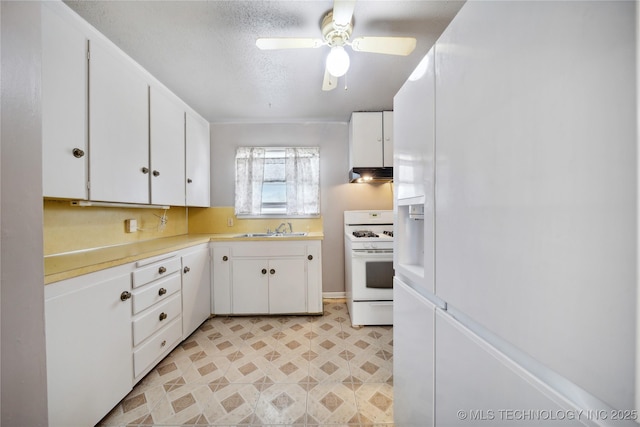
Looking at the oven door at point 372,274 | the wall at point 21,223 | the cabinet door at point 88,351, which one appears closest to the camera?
the wall at point 21,223

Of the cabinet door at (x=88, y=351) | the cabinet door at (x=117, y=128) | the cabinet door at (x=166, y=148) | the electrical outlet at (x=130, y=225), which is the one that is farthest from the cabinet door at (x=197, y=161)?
the cabinet door at (x=88, y=351)

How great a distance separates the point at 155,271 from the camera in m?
1.58

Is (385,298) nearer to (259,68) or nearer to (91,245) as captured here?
(259,68)

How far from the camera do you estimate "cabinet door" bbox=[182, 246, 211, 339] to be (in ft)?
6.43

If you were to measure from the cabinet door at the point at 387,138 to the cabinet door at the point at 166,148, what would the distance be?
6.99 feet

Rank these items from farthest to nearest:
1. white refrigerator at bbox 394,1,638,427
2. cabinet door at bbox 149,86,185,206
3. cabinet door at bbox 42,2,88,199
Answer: cabinet door at bbox 149,86,185,206
cabinet door at bbox 42,2,88,199
white refrigerator at bbox 394,1,638,427

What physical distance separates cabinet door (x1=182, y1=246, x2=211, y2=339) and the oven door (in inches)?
58.5

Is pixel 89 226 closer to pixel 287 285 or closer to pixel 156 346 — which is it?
pixel 156 346

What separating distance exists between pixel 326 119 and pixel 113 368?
Answer: 2895mm

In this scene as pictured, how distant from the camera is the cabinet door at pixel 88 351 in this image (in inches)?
39.4

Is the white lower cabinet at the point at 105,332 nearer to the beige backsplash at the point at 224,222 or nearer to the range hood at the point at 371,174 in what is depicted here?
the beige backsplash at the point at 224,222

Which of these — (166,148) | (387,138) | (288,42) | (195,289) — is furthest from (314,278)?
(288,42)

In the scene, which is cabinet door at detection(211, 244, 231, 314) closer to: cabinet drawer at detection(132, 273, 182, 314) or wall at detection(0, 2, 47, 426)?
cabinet drawer at detection(132, 273, 182, 314)

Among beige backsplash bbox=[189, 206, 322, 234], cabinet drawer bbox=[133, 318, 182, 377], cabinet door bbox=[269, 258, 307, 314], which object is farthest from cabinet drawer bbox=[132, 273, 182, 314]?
beige backsplash bbox=[189, 206, 322, 234]
